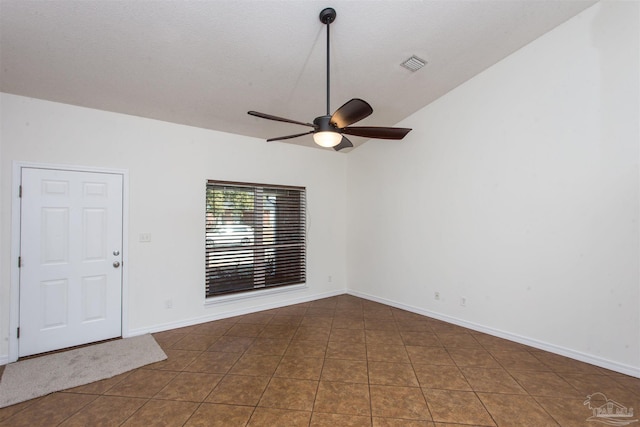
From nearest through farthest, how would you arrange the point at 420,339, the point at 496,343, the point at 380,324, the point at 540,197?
the point at 540,197 → the point at 496,343 → the point at 420,339 → the point at 380,324

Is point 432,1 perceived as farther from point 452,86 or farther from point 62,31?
point 62,31

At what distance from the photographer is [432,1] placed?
2338 mm

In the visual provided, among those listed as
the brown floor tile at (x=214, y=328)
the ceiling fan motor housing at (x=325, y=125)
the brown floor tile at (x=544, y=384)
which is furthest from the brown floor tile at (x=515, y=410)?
the brown floor tile at (x=214, y=328)

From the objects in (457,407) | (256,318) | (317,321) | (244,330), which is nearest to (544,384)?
(457,407)

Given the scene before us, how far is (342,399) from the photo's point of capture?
2182 mm

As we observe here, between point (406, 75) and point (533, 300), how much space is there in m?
2.92

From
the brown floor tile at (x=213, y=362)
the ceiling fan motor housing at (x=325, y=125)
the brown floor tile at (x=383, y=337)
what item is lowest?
the brown floor tile at (x=383, y=337)

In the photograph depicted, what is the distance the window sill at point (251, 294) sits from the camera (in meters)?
3.96

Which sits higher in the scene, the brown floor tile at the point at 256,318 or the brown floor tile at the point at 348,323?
the brown floor tile at the point at 256,318

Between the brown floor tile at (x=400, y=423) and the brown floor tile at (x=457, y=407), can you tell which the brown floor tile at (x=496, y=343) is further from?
the brown floor tile at (x=400, y=423)

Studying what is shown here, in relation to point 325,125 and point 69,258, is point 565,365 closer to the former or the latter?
point 325,125

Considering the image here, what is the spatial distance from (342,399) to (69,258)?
3248mm

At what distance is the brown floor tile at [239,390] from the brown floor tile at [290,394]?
0.07 metres

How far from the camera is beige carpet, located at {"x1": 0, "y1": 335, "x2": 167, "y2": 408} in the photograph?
232 cm
